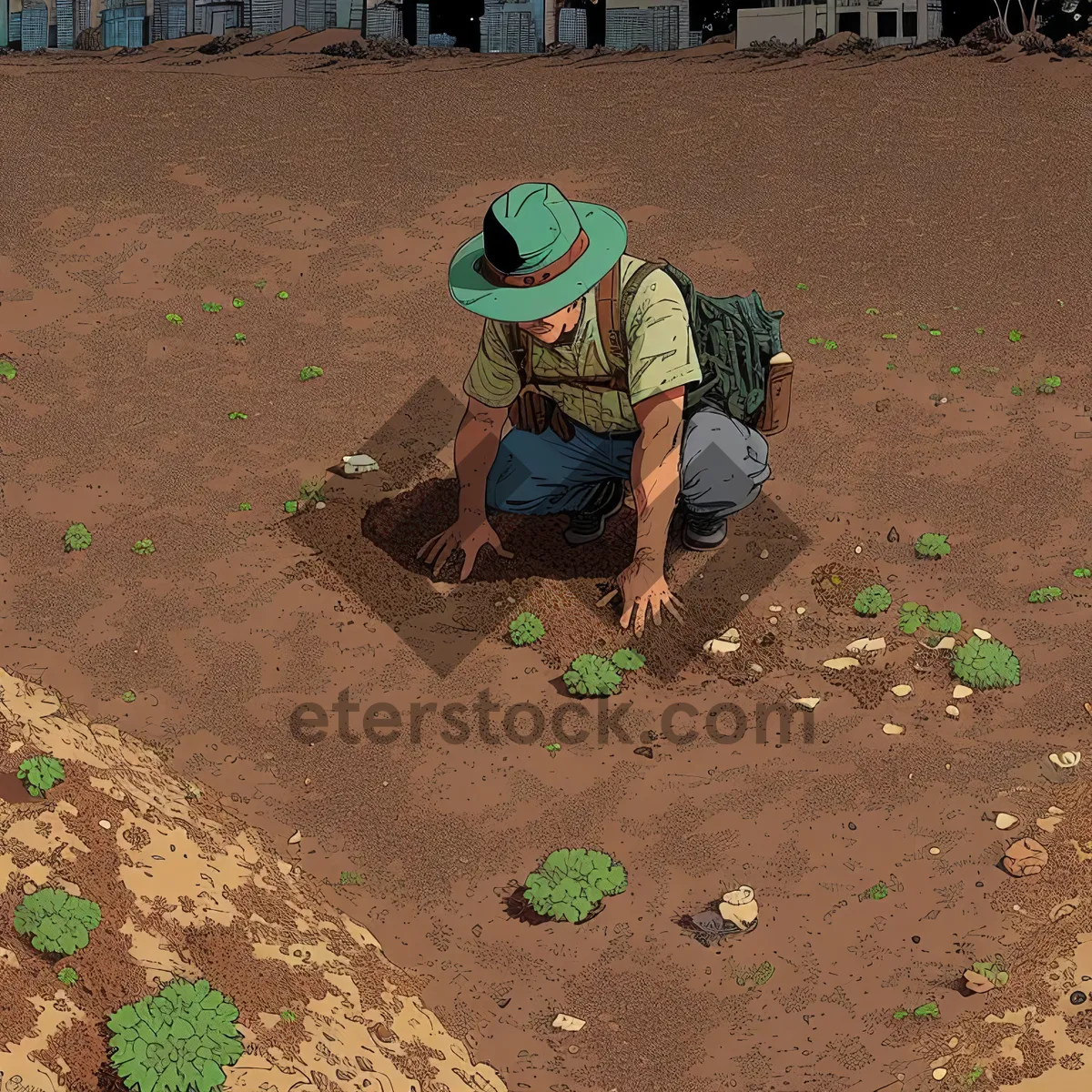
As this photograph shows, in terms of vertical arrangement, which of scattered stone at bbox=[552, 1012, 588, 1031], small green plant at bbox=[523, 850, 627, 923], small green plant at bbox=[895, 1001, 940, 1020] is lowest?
scattered stone at bbox=[552, 1012, 588, 1031]

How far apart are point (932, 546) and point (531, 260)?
113 inches

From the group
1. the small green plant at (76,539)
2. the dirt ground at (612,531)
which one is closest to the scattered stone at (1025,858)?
the dirt ground at (612,531)

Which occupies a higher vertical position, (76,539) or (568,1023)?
(76,539)

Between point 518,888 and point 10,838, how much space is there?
6.52 ft

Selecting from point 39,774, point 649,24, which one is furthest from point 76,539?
point 649,24

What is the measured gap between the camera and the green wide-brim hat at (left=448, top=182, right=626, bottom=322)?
21.4 ft

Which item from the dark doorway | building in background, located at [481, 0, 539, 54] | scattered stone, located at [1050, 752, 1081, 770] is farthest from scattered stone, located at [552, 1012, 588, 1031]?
the dark doorway

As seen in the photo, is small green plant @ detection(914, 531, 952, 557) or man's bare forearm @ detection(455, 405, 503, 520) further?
small green plant @ detection(914, 531, 952, 557)

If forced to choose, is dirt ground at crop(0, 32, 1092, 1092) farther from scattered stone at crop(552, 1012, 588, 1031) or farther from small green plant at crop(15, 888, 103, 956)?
small green plant at crop(15, 888, 103, 956)

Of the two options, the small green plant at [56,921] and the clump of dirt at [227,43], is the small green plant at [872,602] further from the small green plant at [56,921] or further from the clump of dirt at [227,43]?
the clump of dirt at [227,43]

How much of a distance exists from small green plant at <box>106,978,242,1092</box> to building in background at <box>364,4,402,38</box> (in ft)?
33.8

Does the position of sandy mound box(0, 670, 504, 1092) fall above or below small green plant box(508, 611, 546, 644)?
below

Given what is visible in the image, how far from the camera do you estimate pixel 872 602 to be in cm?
776

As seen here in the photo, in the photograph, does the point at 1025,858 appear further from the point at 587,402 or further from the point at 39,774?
the point at 39,774
